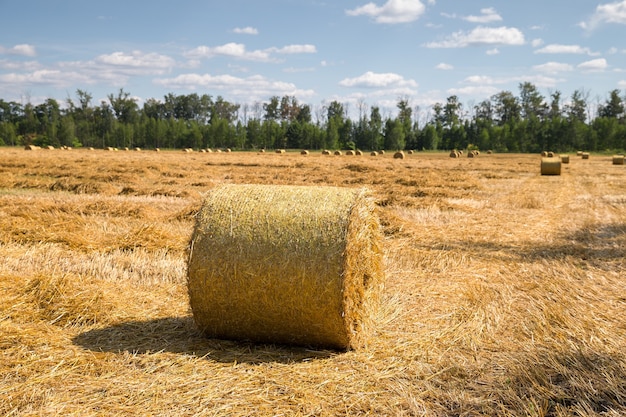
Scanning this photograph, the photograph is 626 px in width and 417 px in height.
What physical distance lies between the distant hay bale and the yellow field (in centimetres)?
24

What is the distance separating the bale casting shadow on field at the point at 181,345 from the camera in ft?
18.9

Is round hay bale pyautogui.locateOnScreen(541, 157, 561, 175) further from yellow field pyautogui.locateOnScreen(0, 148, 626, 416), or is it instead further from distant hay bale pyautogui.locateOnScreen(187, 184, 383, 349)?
distant hay bale pyautogui.locateOnScreen(187, 184, 383, 349)

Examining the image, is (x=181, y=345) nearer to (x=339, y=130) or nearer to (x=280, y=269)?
(x=280, y=269)

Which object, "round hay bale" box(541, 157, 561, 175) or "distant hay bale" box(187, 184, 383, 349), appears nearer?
"distant hay bale" box(187, 184, 383, 349)

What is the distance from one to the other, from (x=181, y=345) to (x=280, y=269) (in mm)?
1308

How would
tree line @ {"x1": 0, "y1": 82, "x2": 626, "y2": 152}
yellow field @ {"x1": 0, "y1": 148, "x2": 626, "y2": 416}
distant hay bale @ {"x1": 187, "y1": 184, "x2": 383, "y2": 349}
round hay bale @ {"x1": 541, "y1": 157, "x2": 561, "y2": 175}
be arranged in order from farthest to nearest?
1. tree line @ {"x1": 0, "y1": 82, "x2": 626, "y2": 152}
2. round hay bale @ {"x1": 541, "y1": 157, "x2": 561, "y2": 175}
3. distant hay bale @ {"x1": 187, "y1": 184, "x2": 383, "y2": 349}
4. yellow field @ {"x1": 0, "y1": 148, "x2": 626, "y2": 416}

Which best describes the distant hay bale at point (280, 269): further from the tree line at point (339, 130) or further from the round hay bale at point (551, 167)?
the tree line at point (339, 130)

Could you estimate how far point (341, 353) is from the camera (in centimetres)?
591

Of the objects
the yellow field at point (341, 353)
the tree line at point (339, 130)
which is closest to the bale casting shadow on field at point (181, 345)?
the yellow field at point (341, 353)

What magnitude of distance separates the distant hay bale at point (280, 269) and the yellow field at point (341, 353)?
0.24 metres

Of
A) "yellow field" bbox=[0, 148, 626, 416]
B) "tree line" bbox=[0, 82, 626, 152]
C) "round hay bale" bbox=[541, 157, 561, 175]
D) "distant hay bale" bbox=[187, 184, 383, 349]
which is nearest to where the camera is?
"yellow field" bbox=[0, 148, 626, 416]

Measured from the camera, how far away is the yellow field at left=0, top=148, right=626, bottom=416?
15.6 feet

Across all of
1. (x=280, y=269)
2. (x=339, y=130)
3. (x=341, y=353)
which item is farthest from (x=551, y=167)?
(x=339, y=130)

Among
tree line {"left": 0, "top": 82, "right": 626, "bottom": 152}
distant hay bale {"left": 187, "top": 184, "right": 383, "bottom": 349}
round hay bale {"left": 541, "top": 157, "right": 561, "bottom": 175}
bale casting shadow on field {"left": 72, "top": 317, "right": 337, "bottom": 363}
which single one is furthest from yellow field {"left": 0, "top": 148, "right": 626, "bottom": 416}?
tree line {"left": 0, "top": 82, "right": 626, "bottom": 152}
